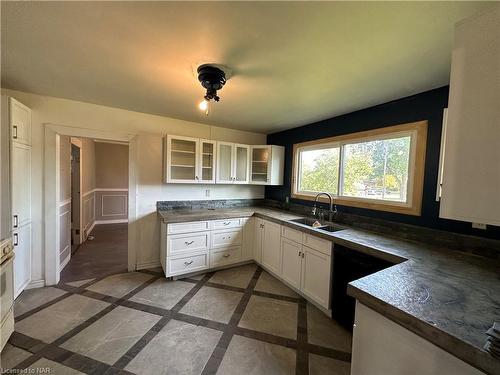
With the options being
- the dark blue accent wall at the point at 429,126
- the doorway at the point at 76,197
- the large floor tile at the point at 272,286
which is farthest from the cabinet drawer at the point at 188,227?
the doorway at the point at 76,197

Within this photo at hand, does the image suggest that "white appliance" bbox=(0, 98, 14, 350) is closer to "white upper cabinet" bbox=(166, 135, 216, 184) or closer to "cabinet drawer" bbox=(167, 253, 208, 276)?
"cabinet drawer" bbox=(167, 253, 208, 276)

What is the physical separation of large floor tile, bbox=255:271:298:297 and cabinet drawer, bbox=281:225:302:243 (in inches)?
26.7

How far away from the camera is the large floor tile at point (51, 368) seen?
4.77 ft

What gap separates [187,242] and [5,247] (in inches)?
65.4

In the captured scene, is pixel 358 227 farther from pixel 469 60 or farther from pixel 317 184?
pixel 469 60

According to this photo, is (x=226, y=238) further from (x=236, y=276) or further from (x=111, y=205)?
(x=111, y=205)

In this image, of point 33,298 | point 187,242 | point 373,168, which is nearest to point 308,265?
point 373,168

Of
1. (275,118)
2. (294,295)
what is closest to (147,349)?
(294,295)

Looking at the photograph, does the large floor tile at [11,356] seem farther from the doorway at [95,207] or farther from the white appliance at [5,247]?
the doorway at [95,207]

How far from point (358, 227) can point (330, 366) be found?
1472 millimetres

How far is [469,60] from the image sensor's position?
0.84 meters

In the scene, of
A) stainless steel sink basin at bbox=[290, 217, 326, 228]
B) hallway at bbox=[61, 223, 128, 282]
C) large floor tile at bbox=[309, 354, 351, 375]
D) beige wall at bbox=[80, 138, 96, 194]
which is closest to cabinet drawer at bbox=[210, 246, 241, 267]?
stainless steel sink basin at bbox=[290, 217, 326, 228]

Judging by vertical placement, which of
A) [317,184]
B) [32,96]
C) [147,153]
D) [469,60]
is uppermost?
[32,96]

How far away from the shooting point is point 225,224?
3135 millimetres
